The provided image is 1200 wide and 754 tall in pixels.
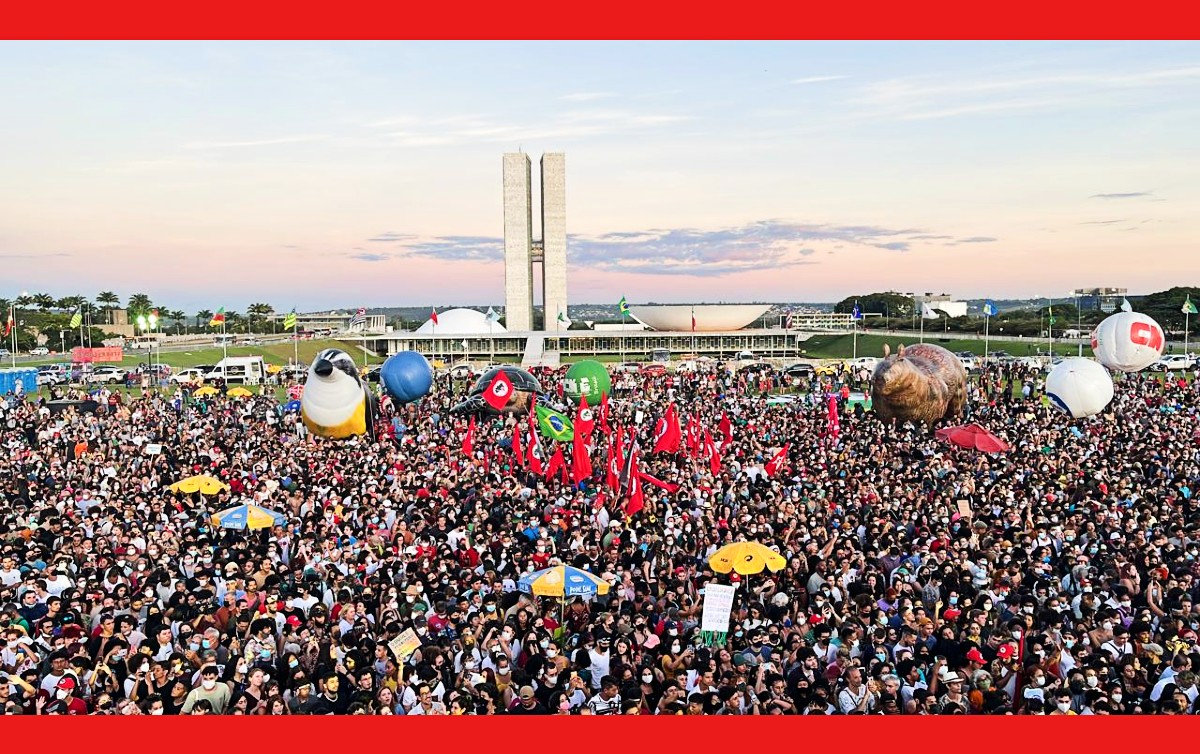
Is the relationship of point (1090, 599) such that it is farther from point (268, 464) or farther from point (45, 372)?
point (45, 372)

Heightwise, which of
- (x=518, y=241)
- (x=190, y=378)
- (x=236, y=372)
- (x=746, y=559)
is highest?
(x=518, y=241)

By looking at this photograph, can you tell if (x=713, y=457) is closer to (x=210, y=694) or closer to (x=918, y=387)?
(x=918, y=387)

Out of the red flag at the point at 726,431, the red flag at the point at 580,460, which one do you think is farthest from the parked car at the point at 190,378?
the red flag at the point at 580,460

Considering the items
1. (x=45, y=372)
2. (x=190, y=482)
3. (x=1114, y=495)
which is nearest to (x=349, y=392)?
(x=190, y=482)

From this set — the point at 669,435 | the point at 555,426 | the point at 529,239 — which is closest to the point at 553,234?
the point at 529,239

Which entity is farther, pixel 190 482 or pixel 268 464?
pixel 268 464
